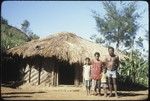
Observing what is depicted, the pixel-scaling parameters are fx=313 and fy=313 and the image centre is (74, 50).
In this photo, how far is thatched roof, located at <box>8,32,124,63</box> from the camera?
50.5ft

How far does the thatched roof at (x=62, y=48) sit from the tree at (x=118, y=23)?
14.0 m

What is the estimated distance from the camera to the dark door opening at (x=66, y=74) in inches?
682

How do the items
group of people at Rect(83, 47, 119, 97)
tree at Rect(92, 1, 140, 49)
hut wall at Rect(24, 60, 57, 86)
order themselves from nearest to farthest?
1. group of people at Rect(83, 47, 119, 97)
2. hut wall at Rect(24, 60, 57, 86)
3. tree at Rect(92, 1, 140, 49)

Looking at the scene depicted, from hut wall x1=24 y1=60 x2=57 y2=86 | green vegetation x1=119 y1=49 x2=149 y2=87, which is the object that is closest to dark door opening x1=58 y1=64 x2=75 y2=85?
hut wall x1=24 y1=60 x2=57 y2=86

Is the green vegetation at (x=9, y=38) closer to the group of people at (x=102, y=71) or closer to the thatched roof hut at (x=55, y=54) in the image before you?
the thatched roof hut at (x=55, y=54)

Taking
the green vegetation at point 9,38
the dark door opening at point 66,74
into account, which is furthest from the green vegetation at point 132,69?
the green vegetation at point 9,38

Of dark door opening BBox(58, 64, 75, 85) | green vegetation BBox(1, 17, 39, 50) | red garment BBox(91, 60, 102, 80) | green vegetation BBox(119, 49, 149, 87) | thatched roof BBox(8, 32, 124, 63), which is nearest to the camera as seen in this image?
red garment BBox(91, 60, 102, 80)

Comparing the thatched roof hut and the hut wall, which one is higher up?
the thatched roof hut

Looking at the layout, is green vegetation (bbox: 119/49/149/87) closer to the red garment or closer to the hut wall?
the hut wall

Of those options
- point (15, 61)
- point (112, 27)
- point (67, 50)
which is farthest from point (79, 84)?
point (112, 27)

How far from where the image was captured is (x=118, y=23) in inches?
1226

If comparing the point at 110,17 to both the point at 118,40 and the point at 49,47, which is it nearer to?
the point at 118,40

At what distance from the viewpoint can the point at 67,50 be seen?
51.6ft

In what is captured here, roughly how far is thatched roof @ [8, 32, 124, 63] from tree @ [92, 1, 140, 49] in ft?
46.0
